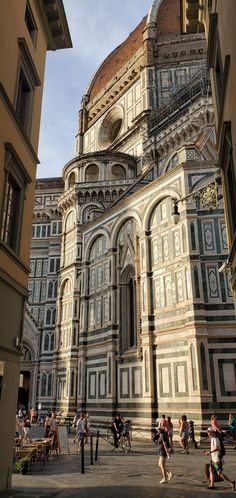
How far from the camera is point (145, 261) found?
Result: 21.7m

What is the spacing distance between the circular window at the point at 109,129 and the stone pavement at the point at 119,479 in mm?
34607

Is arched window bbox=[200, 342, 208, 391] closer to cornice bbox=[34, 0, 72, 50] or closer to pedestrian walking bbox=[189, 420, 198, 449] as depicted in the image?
pedestrian walking bbox=[189, 420, 198, 449]

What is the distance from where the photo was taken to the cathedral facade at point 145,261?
18.2m

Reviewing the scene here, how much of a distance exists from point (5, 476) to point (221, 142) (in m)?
8.47

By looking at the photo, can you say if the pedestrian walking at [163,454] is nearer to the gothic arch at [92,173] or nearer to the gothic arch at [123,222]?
the gothic arch at [123,222]

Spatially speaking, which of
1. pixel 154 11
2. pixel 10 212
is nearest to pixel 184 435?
pixel 10 212

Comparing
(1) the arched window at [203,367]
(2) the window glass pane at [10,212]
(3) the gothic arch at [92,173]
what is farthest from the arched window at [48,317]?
(2) the window glass pane at [10,212]

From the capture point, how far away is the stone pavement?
27.8 feet

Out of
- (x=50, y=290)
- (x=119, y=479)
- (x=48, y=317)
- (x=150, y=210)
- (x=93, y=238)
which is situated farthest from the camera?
(x=50, y=290)

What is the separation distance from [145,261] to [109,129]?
85.9 ft

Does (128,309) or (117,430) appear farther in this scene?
(128,309)

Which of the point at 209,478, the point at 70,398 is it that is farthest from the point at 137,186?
the point at 209,478

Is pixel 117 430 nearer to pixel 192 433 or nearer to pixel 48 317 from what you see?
pixel 192 433

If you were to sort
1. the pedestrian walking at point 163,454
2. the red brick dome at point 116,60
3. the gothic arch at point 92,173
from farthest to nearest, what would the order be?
the red brick dome at point 116,60, the gothic arch at point 92,173, the pedestrian walking at point 163,454
